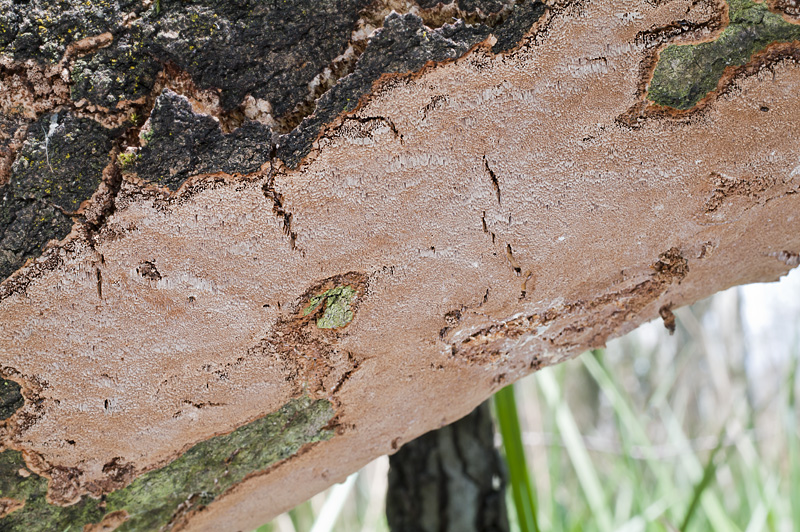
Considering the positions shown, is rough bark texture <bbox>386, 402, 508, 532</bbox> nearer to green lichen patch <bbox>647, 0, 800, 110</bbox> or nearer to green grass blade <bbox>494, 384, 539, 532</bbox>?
green grass blade <bbox>494, 384, 539, 532</bbox>

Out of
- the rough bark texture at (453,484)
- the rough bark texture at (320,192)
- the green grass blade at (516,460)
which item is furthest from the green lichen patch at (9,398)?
the rough bark texture at (453,484)

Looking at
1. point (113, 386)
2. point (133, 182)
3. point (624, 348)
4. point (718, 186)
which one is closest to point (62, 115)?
point (133, 182)

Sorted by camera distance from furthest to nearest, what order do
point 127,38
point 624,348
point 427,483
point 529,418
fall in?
point 624,348 → point 529,418 → point 427,483 → point 127,38

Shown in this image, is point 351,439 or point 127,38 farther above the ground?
point 127,38

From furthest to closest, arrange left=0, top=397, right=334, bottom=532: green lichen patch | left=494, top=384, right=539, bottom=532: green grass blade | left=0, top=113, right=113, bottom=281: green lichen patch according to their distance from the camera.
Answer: left=494, top=384, right=539, bottom=532: green grass blade, left=0, top=397, right=334, bottom=532: green lichen patch, left=0, top=113, right=113, bottom=281: green lichen patch

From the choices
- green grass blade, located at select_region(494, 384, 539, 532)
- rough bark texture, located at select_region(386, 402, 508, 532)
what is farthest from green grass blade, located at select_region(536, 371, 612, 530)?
green grass blade, located at select_region(494, 384, 539, 532)

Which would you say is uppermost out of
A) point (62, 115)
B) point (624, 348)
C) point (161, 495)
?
point (624, 348)

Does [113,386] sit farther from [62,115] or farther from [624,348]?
[624,348]
